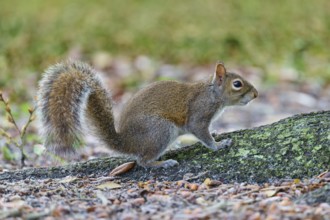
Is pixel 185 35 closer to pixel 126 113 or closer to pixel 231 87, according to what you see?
pixel 231 87

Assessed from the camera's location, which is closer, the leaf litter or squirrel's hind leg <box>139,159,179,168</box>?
the leaf litter

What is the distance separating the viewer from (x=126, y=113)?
4.85 meters

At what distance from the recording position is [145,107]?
4.77 m

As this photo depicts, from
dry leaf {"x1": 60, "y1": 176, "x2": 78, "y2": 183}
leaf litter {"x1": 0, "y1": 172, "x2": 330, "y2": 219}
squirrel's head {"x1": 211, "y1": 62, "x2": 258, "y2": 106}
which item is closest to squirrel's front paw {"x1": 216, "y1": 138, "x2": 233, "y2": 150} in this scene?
leaf litter {"x1": 0, "y1": 172, "x2": 330, "y2": 219}

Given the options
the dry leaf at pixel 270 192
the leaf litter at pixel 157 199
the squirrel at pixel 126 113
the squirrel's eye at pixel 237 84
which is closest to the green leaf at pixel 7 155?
the squirrel at pixel 126 113

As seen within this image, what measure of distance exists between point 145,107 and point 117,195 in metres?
0.91

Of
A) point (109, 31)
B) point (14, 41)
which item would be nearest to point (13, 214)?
point (14, 41)

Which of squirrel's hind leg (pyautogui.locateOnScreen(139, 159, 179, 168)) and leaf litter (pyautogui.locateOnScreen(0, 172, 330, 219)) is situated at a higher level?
squirrel's hind leg (pyautogui.locateOnScreen(139, 159, 179, 168))

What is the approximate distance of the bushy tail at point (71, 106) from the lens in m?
4.54

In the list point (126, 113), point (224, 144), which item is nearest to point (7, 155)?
point (126, 113)

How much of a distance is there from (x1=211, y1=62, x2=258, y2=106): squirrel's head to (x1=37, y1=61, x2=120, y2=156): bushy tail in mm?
790

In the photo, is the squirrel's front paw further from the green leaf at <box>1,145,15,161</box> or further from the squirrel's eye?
the green leaf at <box>1,145,15,161</box>

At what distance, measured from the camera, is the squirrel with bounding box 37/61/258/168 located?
181 inches

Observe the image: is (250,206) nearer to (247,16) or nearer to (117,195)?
(117,195)
